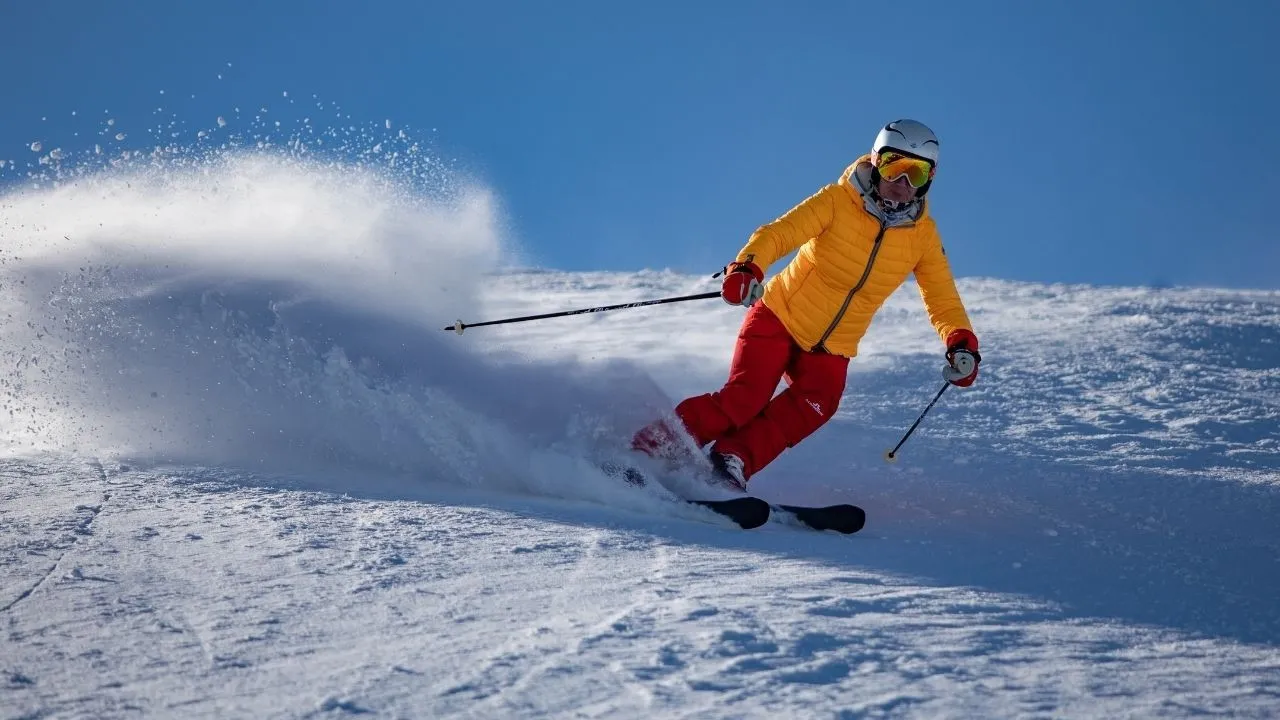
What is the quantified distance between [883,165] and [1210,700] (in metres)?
A: 2.87

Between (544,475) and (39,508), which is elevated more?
(544,475)

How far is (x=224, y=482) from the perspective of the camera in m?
4.45

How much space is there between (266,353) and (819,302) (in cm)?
276

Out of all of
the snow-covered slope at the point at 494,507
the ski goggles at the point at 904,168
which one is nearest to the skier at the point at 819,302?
the ski goggles at the point at 904,168

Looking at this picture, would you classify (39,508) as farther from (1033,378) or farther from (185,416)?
(1033,378)

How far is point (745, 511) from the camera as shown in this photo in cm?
420

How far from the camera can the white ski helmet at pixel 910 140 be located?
4.71m

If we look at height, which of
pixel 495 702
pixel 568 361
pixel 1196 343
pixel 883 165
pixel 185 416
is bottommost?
pixel 495 702

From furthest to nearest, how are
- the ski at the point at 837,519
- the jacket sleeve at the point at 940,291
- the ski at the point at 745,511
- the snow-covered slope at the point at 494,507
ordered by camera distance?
the jacket sleeve at the point at 940,291 < the ski at the point at 837,519 < the ski at the point at 745,511 < the snow-covered slope at the point at 494,507

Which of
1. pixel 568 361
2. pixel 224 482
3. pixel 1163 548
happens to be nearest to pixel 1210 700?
pixel 1163 548

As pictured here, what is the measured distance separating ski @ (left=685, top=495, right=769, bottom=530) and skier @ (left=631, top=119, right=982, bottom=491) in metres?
0.47

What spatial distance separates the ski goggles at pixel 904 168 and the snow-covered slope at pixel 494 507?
1464mm

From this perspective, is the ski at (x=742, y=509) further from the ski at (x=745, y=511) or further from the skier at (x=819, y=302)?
the skier at (x=819, y=302)

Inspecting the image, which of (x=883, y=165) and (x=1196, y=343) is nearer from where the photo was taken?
(x=883, y=165)
